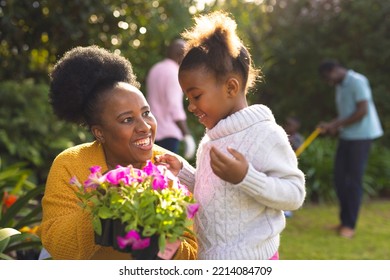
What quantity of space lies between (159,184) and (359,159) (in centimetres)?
508

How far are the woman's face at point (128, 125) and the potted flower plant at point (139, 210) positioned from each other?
0.57 m

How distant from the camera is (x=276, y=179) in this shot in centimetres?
228

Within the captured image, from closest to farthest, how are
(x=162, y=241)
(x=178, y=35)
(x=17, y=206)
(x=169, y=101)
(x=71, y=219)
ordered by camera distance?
1. (x=162, y=241)
2. (x=71, y=219)
3. (x=17, y=206)
4. (x=169, y=101)
5. (x=178, y=35)

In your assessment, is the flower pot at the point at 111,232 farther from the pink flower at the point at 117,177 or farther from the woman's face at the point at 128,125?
the woman's face at the point at 128,125

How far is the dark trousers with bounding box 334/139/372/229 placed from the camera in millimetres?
6789

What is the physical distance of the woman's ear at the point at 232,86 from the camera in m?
2.41

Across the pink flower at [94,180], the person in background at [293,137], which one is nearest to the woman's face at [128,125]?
the pink flower at [94,180]

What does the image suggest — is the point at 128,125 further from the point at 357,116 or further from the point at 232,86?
the point at 357,116

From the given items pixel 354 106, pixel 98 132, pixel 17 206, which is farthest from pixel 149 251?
pixel 354 106

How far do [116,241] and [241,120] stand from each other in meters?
0.68

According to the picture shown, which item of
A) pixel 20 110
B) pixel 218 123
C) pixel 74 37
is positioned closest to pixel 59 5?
pixel 74 37

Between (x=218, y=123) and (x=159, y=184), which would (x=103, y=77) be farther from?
(x=159, y=184)
